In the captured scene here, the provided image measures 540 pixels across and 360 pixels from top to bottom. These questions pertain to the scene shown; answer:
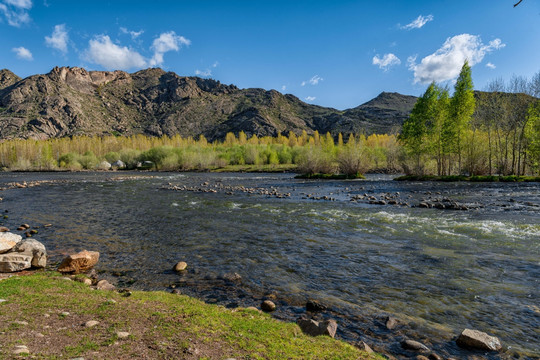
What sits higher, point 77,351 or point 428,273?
point 77,351

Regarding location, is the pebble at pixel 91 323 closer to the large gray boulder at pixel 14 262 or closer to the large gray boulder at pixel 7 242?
the large gray boulder at pixel 14 262

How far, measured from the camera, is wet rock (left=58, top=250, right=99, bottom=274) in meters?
10.9

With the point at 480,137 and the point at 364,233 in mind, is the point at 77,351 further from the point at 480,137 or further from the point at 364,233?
the point at 480,137

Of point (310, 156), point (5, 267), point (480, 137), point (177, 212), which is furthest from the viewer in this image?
point (310, 156)

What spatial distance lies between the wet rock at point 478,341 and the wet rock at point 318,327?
2.84 meters

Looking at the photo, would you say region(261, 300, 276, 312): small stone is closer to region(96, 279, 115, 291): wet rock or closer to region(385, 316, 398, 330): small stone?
region(385, 316, 398, 330): small stone

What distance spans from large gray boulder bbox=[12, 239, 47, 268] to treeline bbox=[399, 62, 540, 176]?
184 ft

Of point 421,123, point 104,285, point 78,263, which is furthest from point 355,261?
point 421,123

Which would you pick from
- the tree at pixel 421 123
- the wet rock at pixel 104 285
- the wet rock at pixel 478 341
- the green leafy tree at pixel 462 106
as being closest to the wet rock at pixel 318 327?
the wet rock at pixel 478 341

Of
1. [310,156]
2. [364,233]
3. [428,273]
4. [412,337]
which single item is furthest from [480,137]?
[412,337]

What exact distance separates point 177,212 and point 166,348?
65.9ft

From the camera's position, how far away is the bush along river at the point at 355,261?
7.46 meters

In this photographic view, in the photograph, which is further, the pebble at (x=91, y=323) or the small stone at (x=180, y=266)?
the small stone at (x=180, y=266)

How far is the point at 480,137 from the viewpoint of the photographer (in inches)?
1982
